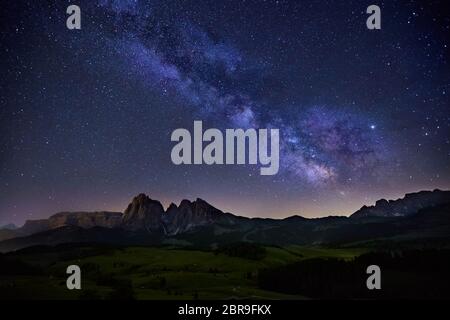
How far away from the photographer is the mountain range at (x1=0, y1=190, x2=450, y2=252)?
28.5m

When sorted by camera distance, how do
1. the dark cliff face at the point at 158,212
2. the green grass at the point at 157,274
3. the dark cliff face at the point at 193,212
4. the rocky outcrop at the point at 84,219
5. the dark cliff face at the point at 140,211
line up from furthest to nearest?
the dark cliff face at the point at 193,212
the dark cliff face at the point at 158,212
the dark cliff face at the point at 140,211
the rocky outcrop at the point at 84,219
the green grass at the point at 157,274

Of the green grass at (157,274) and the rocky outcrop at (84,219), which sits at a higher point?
the rocky outcrop at (84,219)

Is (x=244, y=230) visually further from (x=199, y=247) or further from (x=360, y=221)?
(x=360, y=221)

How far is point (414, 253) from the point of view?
96.1 feet

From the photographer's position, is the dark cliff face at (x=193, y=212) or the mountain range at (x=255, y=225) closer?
the mountain range at (x=255, y=225)

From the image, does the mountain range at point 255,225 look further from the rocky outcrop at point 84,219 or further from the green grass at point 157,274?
the green grass at point 157,274

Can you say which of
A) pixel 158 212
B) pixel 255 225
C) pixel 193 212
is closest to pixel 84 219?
pixel 158 212

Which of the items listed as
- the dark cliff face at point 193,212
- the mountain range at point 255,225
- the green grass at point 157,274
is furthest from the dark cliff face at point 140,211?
the green grass at point 157,274

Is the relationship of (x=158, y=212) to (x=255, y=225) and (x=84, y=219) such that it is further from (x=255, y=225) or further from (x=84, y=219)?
(x=255, y=225)

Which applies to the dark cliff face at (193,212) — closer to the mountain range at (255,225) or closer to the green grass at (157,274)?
the mountain range at (255,225)

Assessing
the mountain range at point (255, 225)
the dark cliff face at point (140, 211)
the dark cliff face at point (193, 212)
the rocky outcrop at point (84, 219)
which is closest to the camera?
the rocky outcrop at point (84, 219)

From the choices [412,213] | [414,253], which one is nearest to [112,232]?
[414,253]

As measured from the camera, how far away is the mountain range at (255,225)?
28.5 metres
